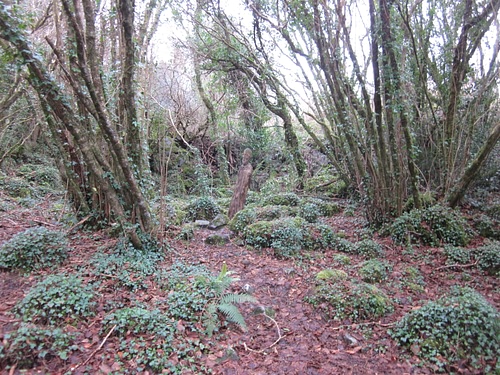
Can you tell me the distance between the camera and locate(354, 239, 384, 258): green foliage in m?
5.56

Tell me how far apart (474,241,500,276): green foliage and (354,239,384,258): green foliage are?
135 centimetres

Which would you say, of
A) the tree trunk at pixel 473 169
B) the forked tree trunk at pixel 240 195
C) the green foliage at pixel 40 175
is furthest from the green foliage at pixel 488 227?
the green foliage at pixel 40 175

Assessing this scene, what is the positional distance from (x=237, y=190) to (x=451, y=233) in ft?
14.3

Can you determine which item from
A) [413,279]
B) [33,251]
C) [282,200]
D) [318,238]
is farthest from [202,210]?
[413,279]

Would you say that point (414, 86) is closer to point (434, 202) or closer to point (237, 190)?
point (434, 202)

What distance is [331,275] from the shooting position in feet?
15.4

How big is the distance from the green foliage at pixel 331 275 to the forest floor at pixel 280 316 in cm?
13

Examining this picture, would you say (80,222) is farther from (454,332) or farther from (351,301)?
(454,332)

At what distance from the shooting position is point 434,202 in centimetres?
660

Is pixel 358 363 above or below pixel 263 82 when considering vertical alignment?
below

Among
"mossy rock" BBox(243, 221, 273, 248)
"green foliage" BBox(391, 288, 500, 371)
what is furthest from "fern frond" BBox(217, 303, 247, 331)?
"mossy rock" BBox(243, 221, 273, 248)

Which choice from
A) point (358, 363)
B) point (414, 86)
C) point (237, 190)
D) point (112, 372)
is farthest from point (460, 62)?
point (112, 372)

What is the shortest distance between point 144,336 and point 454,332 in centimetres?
288

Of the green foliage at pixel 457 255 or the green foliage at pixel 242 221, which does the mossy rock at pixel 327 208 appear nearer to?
the green foliage at pixel 242 221
